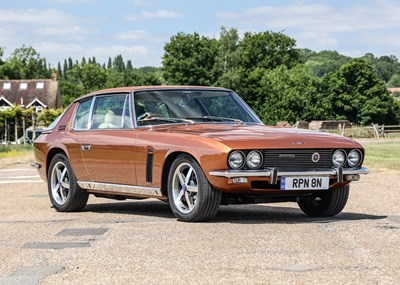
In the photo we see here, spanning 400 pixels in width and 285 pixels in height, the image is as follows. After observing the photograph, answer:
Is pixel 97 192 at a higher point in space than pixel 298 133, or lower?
lower


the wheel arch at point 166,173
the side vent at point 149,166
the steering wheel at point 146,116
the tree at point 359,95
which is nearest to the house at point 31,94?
the tree at point 359,95

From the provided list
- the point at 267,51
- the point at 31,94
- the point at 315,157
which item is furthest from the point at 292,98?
the point at 315,157

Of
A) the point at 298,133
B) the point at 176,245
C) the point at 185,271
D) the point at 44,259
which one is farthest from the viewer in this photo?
the point at 298,133

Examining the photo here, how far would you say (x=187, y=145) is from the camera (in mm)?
9336

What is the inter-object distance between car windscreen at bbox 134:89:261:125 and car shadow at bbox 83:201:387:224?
1.07 metres

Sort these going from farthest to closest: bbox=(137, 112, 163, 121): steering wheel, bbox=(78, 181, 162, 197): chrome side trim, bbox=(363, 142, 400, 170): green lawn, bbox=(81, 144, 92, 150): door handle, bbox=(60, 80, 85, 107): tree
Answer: bbox=(60, 80, 85, 107): tree → bbox=(363, 142, 400, 170): green lawn → bbox=(81, 144, 92, 150): door handle → bbox=(137, 112, 163, 121): steering wheel → bbox=(78, 181, 162, 197): chrome side trim

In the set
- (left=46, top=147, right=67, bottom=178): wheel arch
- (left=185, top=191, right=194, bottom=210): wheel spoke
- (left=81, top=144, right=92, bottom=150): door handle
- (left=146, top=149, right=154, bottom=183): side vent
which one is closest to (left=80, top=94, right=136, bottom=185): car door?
(left=81, top=144, right=92, bottom=150): door handle

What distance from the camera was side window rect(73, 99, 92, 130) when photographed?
460 inches

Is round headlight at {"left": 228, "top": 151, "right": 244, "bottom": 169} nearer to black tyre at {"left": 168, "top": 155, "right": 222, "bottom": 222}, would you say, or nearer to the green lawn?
black tyre at {"left": 168, "top": 155, "right": 222, "bottom": 222}

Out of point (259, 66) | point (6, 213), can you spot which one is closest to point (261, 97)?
point (259, 66)

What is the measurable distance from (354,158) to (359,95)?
95686mm

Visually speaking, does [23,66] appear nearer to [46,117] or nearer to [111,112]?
[46,117]

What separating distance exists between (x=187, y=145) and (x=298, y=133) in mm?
1200

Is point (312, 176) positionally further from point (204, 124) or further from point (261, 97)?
point (261, 97)
